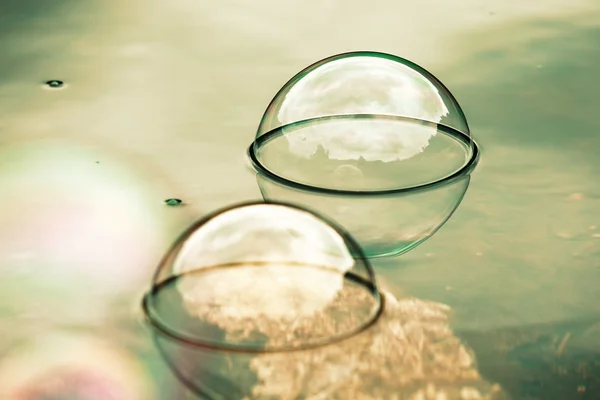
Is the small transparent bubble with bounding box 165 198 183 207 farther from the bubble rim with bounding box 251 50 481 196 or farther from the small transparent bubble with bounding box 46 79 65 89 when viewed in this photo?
the small transparent bubble with bounding box 46 79 65 89

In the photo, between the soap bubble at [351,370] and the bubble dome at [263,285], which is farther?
the bubble dome at [263,285]

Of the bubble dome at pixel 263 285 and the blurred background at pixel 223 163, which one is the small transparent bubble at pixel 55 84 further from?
the bubble dome at pixel 263 285

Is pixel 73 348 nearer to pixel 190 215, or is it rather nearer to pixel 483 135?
pixel 190 215

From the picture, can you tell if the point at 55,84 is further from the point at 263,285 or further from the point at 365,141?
the point at 263,285

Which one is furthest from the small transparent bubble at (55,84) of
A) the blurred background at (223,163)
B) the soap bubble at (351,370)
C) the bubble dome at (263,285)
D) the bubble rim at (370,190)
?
the soap bubble at (351,370)

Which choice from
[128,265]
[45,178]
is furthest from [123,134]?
[128,265]

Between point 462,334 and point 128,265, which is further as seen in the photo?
point 128,265

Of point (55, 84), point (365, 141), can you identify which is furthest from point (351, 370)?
point (55, 84)
